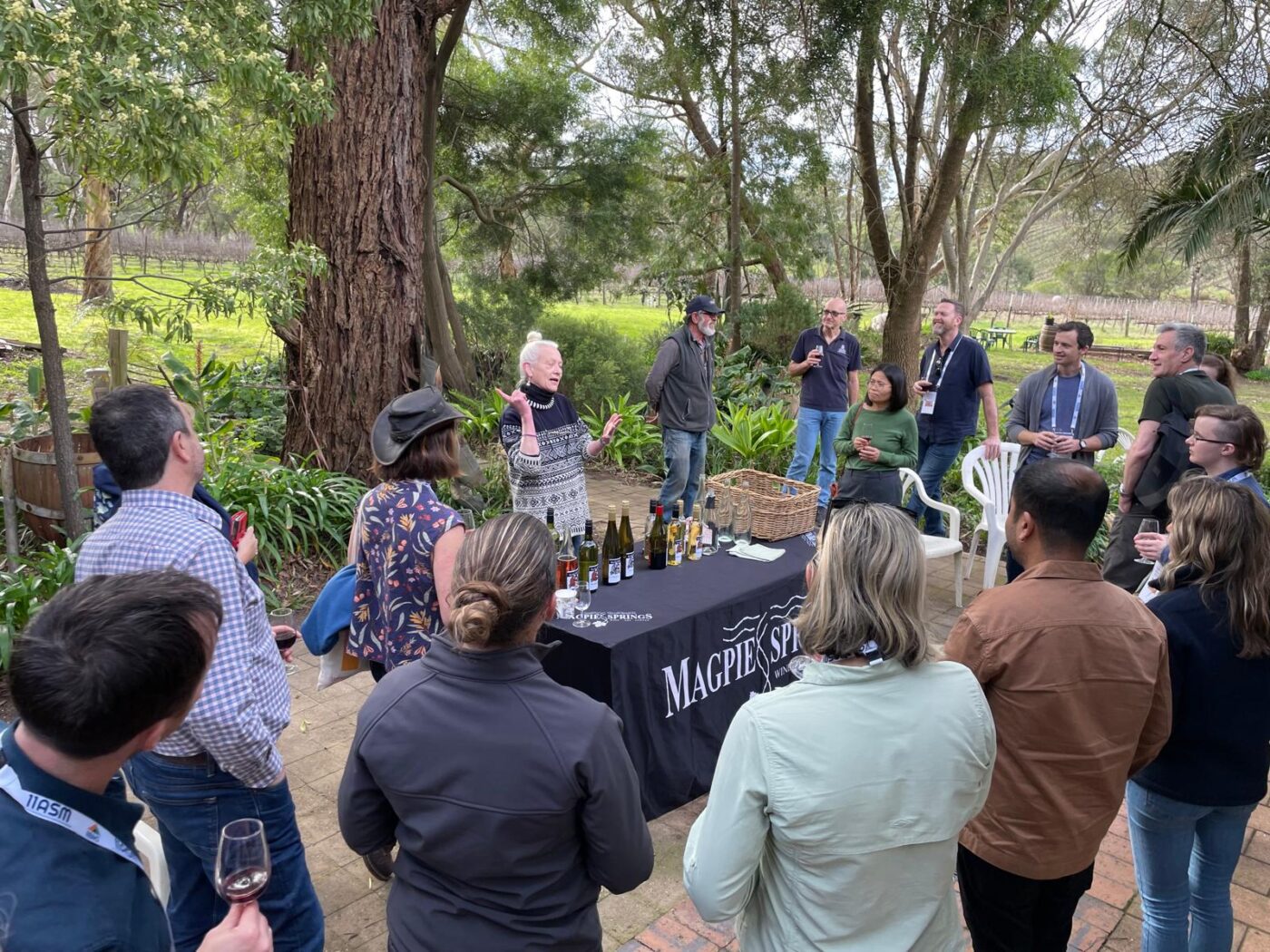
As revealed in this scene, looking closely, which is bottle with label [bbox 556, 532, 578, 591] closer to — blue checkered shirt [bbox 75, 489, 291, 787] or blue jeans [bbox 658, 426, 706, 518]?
blue checkered shirt [bbox 75, 489, 291, 787]

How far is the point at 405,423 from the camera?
2586 mm

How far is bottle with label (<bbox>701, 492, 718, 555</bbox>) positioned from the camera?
3969 mm

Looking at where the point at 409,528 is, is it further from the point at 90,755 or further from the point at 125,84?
the point at 125,84

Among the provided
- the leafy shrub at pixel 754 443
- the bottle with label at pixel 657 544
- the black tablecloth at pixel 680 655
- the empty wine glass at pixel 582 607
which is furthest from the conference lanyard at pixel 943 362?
the empty wine glass at pixel 582 607

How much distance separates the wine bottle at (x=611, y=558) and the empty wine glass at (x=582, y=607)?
16cm

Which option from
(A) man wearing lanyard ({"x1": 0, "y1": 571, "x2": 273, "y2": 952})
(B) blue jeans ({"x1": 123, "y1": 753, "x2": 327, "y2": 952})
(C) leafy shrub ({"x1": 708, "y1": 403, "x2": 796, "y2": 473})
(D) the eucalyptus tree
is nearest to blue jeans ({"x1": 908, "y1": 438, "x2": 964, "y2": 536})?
(C) leafy shrub ({"x1": 708, "y1": 403, "x2": 796, "y2": 473})

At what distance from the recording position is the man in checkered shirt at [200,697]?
188 cm

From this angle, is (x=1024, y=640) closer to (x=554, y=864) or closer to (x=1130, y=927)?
(x=554, y=864)

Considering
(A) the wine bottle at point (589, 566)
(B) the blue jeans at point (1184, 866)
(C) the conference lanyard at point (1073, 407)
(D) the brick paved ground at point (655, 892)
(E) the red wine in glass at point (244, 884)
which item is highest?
(C) the conference lanyard at point (1073, 407)

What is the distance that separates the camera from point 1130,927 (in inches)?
109

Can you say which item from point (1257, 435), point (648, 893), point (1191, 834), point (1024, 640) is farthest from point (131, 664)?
point (1257, 435)

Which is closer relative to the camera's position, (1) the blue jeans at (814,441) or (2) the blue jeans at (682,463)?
(2) the blue jeans at (682,463)

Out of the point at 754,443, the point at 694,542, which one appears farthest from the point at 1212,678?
the point at 754,443

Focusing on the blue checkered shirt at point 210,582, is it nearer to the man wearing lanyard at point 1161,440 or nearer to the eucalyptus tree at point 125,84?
the eucalyptus tree at point 125,84
